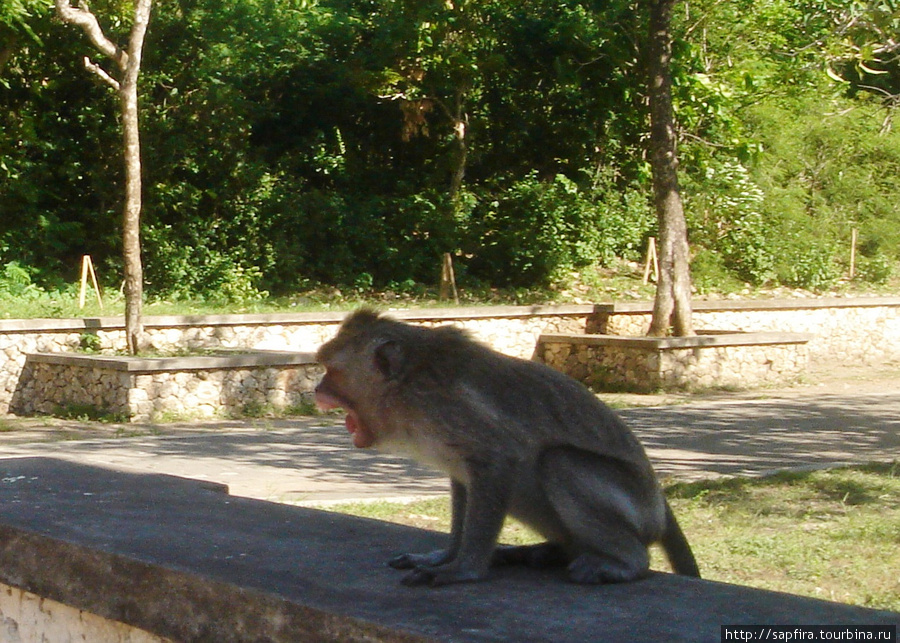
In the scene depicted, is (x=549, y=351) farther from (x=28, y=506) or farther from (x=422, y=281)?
(x=28, y=506)

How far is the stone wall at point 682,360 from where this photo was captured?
18562 mm

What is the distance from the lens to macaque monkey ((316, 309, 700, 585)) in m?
3.73

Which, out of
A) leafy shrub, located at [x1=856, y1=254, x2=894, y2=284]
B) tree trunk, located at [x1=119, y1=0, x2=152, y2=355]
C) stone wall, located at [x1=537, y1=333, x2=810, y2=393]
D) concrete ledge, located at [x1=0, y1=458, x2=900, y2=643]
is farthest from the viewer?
leafy shrub, located at [x1=856, y1=254, x2=894, y2=284]

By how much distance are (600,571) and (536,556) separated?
1.39 ft

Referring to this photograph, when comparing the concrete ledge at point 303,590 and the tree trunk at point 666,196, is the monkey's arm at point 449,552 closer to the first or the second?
the concrete ledge at point 303,590

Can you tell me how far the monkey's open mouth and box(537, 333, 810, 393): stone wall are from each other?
14.7m

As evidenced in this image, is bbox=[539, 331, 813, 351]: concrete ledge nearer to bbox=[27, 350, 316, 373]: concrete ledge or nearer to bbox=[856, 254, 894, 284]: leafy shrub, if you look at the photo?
bbox=[27, 350, 316, 373]: concrete ledge

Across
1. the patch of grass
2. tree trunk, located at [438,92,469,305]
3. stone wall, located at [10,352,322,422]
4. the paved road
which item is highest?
tree trunk, located at [438,92,469,305]

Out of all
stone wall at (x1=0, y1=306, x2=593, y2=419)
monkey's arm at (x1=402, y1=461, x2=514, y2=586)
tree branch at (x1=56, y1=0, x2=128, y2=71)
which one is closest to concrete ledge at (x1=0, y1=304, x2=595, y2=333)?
stone wall at (x1=0, y1=306, x2=593, y2=419)

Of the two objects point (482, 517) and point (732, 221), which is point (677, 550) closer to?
point (482, 517)

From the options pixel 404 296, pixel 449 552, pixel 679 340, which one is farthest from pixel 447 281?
pixel 449 552

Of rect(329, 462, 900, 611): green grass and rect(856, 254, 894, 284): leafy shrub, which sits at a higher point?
rect(856, 254, 894, 284): leafy shrub

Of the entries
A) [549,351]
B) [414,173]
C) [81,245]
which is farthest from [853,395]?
[81,245]

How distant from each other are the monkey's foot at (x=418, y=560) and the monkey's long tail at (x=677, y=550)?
2.66 ft
